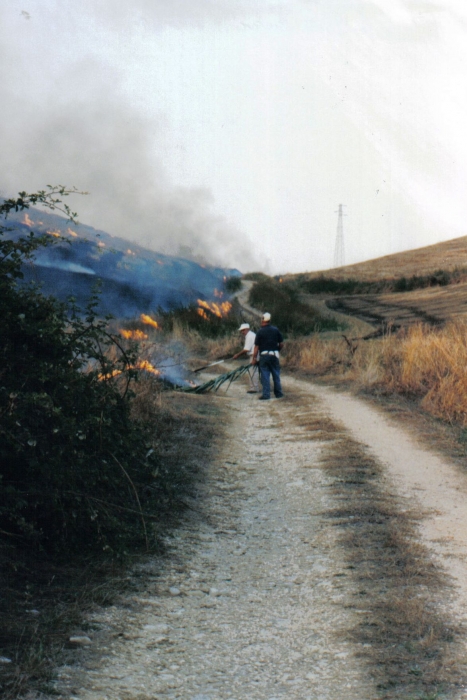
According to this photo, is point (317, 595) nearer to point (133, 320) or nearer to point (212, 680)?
point (212, 680)

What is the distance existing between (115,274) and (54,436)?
93.9 ft

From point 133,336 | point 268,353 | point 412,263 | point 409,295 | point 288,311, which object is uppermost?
point 412,263

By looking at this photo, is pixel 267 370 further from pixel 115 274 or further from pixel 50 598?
pixel 115 274

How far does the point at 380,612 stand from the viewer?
4020 mm

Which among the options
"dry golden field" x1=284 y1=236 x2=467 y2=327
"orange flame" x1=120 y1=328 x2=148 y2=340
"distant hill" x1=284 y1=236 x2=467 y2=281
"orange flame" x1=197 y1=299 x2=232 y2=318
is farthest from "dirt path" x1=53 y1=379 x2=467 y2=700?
"distant hill" x1=284 y1=236 x2=467 y2=281

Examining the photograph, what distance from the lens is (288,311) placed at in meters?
36.1

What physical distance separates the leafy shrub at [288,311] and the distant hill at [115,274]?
324 centimetres

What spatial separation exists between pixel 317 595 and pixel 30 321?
262 cm

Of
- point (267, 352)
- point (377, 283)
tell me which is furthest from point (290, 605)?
point (377, 283)

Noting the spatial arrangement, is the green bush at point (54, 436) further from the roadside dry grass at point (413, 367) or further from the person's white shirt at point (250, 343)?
the person's white shirt at point (250, 343)

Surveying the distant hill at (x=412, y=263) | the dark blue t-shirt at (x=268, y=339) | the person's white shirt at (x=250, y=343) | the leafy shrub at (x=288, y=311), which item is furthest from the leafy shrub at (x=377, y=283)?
the dark blue t-shirt at (x=268, y=339)

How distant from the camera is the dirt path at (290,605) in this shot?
3.28 meters

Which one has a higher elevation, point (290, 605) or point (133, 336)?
point (133, 336)

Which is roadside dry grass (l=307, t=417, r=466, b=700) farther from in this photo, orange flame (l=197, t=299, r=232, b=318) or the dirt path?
orange flame (l=197, t=299, r=232, b=318)
